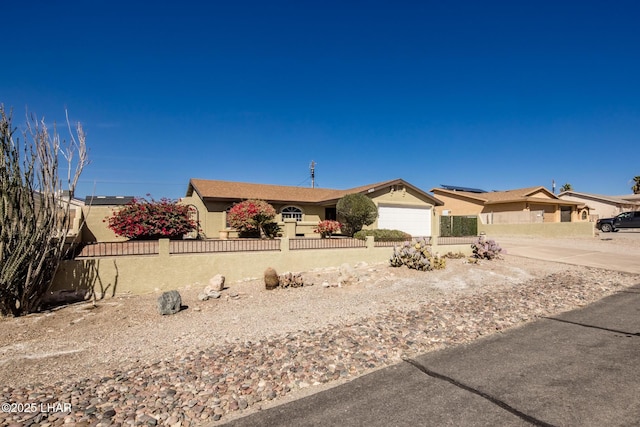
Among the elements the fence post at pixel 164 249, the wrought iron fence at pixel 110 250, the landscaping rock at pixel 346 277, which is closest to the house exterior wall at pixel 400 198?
the landscaping rock at pixel 346 277

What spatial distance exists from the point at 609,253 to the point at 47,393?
2383 cm

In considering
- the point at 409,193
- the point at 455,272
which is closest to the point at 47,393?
the point at 455,272

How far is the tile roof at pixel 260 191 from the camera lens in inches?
782

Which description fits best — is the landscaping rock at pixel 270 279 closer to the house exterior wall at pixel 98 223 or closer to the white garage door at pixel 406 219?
the house exterior wall at pixel 98 223

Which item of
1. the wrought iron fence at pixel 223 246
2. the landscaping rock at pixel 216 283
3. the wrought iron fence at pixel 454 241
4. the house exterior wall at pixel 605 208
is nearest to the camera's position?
the landscaping rock at pixel 216 283

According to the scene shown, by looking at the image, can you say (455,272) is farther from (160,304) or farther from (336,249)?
(160,304)

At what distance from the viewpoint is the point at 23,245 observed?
24.2 ft

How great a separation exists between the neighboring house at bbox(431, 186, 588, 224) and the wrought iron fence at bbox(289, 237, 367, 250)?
1900 centimetres

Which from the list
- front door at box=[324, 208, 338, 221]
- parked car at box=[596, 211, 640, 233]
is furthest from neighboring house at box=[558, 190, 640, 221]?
front door at box=[324, 208, 338, 221]

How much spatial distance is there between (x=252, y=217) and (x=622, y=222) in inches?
1287

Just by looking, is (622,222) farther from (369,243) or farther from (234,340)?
(234,340)

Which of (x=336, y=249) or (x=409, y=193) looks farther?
(x=409, y=193)

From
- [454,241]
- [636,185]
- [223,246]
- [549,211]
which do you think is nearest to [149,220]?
[223,246]

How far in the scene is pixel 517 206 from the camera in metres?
29.8
